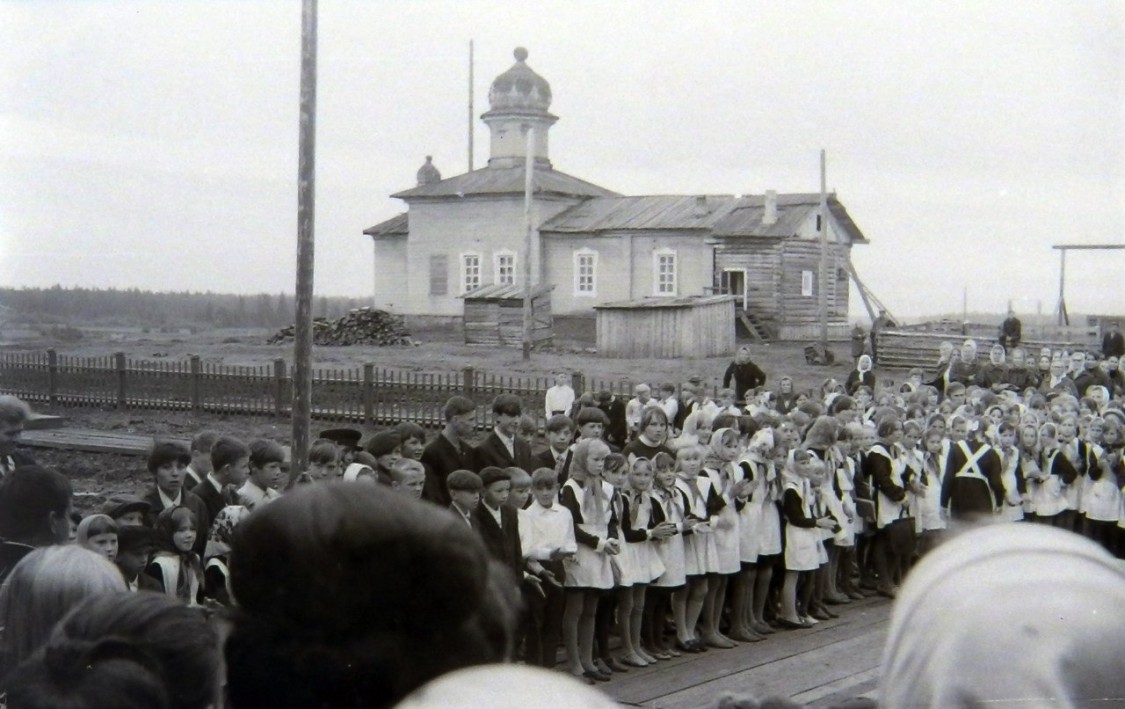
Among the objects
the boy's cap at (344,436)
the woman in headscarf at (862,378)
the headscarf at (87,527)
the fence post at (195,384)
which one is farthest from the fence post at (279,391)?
the headscarf at (87,527)

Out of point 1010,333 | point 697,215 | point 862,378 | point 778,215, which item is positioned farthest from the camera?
point 697,215

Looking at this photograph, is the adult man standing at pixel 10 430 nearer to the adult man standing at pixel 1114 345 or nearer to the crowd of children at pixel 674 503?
the crowd of children at pixel 674 503

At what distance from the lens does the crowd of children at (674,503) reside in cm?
636

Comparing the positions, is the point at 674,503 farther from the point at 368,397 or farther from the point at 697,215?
the point at 697,215

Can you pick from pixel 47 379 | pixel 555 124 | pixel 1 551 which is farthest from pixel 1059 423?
pixel 555 124

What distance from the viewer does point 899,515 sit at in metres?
9.96

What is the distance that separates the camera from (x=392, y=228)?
40.1m

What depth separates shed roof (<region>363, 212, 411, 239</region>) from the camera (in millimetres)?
39844

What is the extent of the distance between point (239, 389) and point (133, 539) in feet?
53.8

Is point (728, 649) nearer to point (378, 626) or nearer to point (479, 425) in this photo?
point (378, 626)

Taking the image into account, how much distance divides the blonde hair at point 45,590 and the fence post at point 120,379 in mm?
19129

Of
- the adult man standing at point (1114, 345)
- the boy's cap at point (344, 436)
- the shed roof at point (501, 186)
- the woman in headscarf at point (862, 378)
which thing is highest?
the shed roof at point (501, 186)

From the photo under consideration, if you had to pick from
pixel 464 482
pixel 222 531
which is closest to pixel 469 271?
pixel 464 482

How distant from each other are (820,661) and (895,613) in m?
6.66
